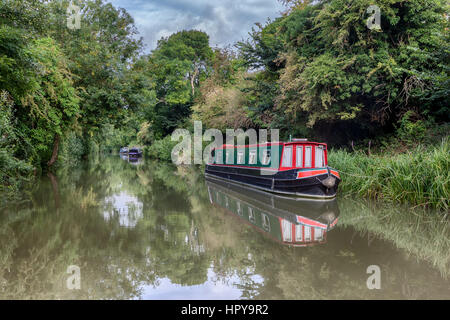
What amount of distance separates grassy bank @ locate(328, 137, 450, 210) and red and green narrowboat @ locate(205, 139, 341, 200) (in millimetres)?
760

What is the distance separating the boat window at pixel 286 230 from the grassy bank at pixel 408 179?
3450 mm

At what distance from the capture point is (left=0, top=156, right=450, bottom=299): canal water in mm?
3900

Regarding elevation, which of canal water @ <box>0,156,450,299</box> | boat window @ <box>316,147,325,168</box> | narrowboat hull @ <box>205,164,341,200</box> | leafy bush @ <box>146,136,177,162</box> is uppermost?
leafy bush @ <box>146,136,177,162</box>

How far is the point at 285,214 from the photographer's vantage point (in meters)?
8.53

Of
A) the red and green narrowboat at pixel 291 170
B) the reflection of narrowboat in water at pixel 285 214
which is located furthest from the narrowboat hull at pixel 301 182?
the reflection of narrowboat in water at pixel 285 214

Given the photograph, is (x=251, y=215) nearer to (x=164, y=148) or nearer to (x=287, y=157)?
(x=287, y=157)

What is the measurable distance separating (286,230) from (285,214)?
177cm

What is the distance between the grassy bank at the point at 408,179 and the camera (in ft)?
27.0

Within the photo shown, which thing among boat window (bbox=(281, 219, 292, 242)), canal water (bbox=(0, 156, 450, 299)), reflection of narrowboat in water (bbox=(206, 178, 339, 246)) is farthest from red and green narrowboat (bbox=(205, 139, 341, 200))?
boat window (bbox=(281, 219, 292, 242))

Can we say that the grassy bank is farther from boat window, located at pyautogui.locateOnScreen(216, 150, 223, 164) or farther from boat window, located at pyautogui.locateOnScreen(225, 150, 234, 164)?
boat window, located at pyautogui.locateOnScreen(216, 150, 223, 164)

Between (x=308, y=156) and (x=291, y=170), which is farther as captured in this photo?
(x=308, y=156)

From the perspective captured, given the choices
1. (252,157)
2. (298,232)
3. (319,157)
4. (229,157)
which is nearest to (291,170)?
(319,157)

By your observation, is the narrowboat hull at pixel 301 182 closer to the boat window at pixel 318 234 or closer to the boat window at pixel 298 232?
the boat window at pixel 298 232
